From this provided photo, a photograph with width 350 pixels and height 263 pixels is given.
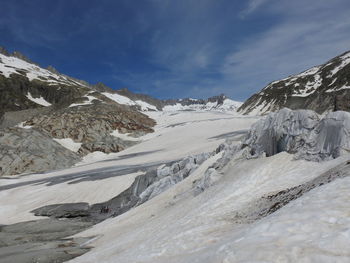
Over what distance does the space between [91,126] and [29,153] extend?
21.5 meters

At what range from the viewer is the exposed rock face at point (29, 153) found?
188 ft

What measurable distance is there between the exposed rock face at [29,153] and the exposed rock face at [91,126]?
6761 millimetres

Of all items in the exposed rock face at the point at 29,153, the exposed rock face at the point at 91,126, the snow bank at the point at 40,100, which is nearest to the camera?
the exposed rock face at the point at 29,153

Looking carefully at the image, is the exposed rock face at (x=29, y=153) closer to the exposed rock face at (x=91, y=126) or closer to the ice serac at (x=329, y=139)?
the exposed rock face at (x=91, y=126)

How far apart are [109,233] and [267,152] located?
10098 millimetres

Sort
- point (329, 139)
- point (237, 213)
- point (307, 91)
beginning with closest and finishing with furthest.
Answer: point (237, 213), point (329, 139), point (307, 91)

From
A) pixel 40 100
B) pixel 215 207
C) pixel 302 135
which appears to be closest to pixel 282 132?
pixel 302 135

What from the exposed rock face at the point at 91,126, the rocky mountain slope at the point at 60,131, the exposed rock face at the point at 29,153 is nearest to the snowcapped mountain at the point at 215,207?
the exposed rock face at the point at 29,153

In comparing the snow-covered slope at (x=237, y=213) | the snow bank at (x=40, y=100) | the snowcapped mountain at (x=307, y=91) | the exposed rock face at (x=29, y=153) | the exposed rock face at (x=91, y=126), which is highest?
the snow bank at (x=40, y=100)

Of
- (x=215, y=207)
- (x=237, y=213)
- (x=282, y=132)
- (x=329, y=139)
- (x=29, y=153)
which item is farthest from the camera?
(x=29, y=153)

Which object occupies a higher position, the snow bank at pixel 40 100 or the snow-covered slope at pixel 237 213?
the snow bank at pixel 40 100

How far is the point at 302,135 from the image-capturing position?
16.4m

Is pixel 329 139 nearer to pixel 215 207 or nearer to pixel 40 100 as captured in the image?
pixel 215 207

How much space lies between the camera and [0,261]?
14211 millimetres
